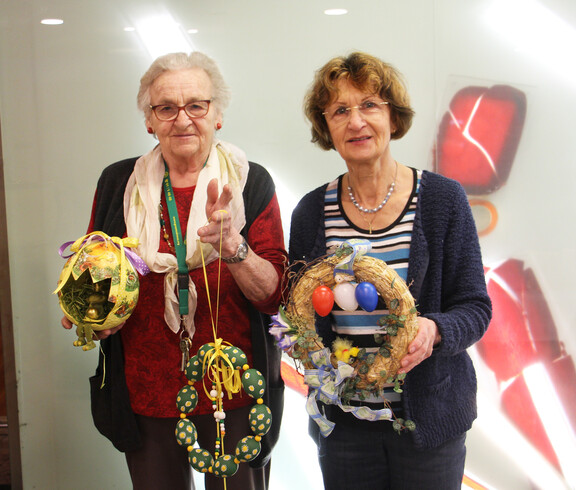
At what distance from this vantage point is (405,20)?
2.38 metres

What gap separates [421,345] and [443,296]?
0.72ft

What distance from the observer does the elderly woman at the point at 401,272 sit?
1.46 m

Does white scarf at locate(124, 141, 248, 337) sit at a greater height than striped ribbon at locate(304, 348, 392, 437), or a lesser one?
greater

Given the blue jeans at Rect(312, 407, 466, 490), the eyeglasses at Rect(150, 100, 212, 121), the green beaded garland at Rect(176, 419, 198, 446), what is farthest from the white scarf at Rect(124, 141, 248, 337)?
the blue jeans at Rect(312, 407, 466, 490)

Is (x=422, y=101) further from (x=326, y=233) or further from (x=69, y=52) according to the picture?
(x=69, y=52)

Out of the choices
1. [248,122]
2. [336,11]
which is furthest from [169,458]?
[336,11]

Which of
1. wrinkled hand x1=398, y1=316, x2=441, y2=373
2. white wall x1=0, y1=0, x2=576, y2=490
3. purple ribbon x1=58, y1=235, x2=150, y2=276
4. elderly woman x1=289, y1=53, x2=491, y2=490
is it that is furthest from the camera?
white wall x1=0, y1=0, x2=576, y2=490

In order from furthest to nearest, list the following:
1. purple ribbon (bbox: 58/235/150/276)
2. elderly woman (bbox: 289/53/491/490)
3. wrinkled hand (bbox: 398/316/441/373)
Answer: purple ribbon (bbox: 58/235/150/276)
elderly woman (bbox: 289/53/491/490)
wrinkled hand (bbox: 398/316/441/373)

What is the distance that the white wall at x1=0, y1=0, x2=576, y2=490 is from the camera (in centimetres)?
239

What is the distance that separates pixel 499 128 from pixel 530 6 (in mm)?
509

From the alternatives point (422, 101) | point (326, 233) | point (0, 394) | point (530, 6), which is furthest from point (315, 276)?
point (0, 394)

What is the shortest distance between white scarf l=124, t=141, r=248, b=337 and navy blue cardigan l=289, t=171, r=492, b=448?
0.36 meters

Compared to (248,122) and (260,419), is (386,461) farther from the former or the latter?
(248,122)

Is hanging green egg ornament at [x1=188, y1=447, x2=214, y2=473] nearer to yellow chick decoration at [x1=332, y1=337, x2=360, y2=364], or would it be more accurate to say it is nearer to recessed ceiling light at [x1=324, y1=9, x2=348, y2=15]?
yellow chick decoration at [x1=332, y1=337, x2=360, y2=364]
